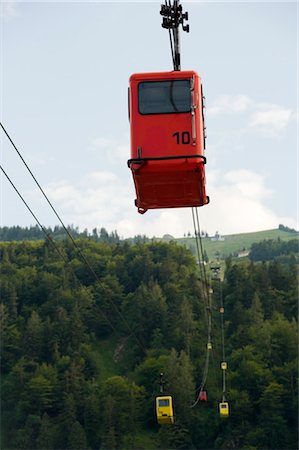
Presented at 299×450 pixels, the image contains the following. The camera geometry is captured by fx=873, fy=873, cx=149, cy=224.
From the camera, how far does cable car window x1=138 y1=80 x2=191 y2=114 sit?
84.7 feet

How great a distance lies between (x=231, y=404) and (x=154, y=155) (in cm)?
13593

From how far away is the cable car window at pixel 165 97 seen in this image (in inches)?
1017

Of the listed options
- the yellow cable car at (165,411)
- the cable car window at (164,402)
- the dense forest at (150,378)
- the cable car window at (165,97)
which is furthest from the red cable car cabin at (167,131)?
the dense forest at (150,378)

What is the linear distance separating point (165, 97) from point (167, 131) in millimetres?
1037

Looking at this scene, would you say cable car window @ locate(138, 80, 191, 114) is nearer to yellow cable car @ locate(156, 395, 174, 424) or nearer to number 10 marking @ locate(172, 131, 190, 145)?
number 10 marking @ locate(172, 131, 190, 145)

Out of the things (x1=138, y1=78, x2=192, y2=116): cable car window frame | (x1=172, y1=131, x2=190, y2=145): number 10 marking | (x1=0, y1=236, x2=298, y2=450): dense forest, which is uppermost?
(x1=138, y1=78, x2=192, y2=116): cable car window frame

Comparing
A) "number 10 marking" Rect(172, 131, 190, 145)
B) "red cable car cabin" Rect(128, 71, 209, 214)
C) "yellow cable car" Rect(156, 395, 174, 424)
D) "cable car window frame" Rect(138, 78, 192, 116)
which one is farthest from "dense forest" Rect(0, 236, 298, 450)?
"number 10 marking" Rect(172, 131, 190, 145)

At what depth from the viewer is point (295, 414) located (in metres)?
158

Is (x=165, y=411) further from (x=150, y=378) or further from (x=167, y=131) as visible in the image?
(x=150, y=378)

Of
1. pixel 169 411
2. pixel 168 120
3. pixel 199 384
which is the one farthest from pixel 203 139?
pixel 199 384

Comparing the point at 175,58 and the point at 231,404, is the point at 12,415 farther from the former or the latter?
the point at 175,58

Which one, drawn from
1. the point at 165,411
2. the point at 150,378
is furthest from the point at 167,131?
the point at 150,378

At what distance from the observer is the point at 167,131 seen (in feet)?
84.6

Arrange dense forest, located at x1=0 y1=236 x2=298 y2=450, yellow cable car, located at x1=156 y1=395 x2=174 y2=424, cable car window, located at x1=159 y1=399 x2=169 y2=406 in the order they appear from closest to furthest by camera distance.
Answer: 1. yellow cable car, located at x1=156 y1=395 x2=174 y2=424
2. cable car window, located at x1=159 y1=399 x2=169 y2=406
3. dense forest, located at x1=0 y1=236 x2=298 y2=450
